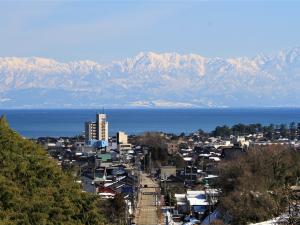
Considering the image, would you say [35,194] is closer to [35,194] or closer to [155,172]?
[35,194]

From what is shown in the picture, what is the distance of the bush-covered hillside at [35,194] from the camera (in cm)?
1091

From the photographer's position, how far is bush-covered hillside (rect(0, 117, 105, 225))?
10906mm

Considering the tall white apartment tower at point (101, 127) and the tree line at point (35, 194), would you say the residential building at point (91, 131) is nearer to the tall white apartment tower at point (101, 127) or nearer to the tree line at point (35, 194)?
the tall white apartment tower at point (101, 127)

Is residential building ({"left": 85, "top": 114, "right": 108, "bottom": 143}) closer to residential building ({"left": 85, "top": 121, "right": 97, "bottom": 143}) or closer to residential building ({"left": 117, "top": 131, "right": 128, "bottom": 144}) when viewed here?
residential building ({"left": 85, "top": 121, "right": 97, "bottom": 143})

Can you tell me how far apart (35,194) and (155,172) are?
29768 millimetres

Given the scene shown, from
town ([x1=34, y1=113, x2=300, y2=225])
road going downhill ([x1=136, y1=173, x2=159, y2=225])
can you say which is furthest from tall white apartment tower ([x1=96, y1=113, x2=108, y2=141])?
road going downhill ([x1=136, y1=173, x2=159, y2=225])

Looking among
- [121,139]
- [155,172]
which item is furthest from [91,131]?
[155,172]

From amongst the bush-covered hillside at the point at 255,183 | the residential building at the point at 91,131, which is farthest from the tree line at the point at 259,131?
the bush-covered hillside at the point at 255,183

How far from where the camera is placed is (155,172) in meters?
41.5

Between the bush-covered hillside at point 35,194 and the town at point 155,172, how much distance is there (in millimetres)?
3472

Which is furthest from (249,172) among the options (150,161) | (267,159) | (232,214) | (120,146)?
(120,146)

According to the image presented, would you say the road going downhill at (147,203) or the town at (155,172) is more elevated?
the town at (155,172)

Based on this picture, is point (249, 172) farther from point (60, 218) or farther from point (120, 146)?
point (120, 146)

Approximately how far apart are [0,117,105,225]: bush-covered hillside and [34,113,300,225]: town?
11.4ft
